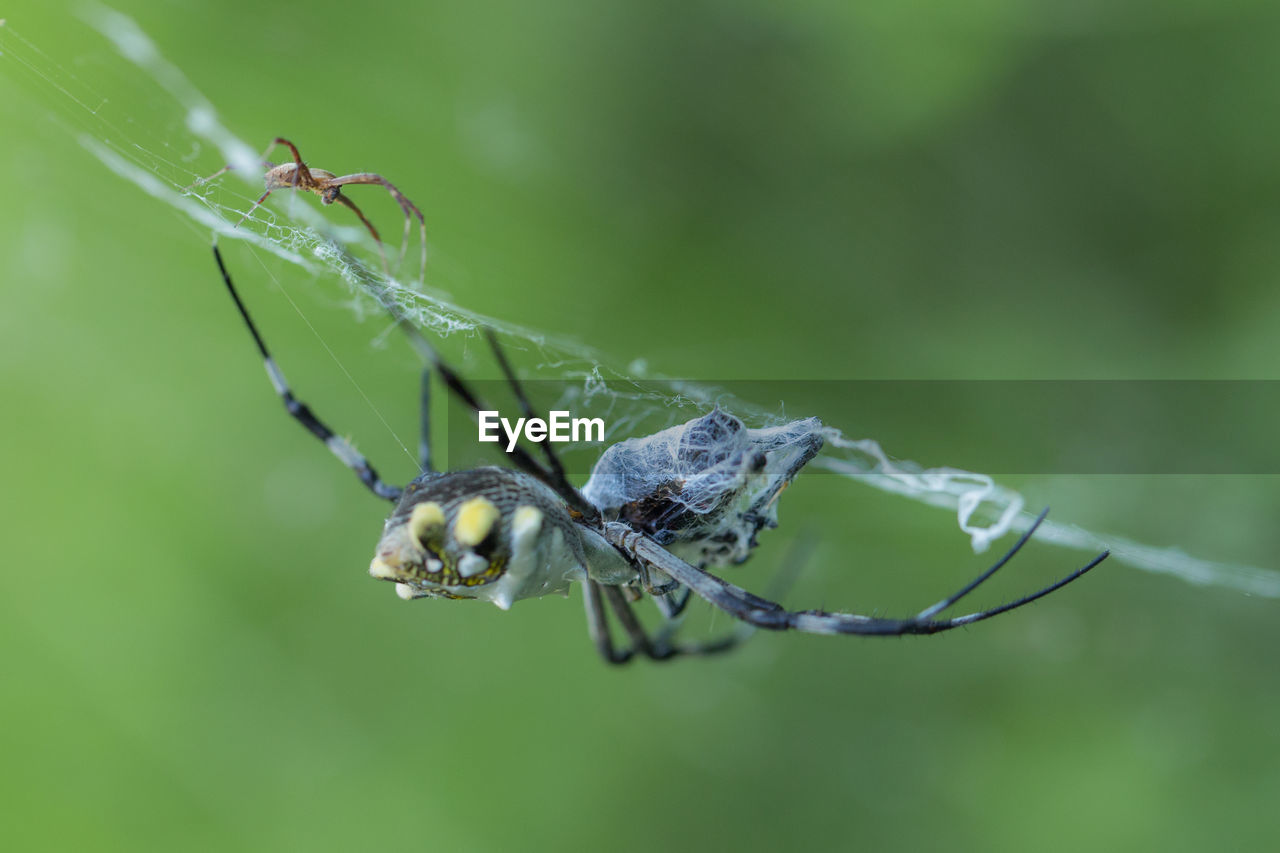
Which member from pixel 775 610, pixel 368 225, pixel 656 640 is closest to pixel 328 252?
pixel 368 225

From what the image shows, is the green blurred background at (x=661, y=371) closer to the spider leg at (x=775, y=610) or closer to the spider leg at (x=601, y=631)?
the spider leg at (x=601, y=631)

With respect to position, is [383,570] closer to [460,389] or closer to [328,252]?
[460,389]

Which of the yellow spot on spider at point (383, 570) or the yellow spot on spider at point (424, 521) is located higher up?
the yellow spot on spider at point (424, 521)

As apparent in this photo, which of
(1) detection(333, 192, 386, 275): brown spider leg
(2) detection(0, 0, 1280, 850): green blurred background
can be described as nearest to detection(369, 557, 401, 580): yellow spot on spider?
(1) detection(333, 192, 386, 275): brown spider leg

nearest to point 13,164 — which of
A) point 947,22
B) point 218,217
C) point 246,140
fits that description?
point 246,140

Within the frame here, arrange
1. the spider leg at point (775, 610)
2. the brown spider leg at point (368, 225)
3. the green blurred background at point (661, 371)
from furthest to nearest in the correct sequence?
the green blurred background at point (661, 371) → the brown spider leg at point (368, 225) → the spider leg at point (775, 610)

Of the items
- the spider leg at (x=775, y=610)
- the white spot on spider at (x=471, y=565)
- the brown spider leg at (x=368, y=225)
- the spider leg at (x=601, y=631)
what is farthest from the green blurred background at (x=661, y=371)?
the white spot on spider at (x=471, y=565)
